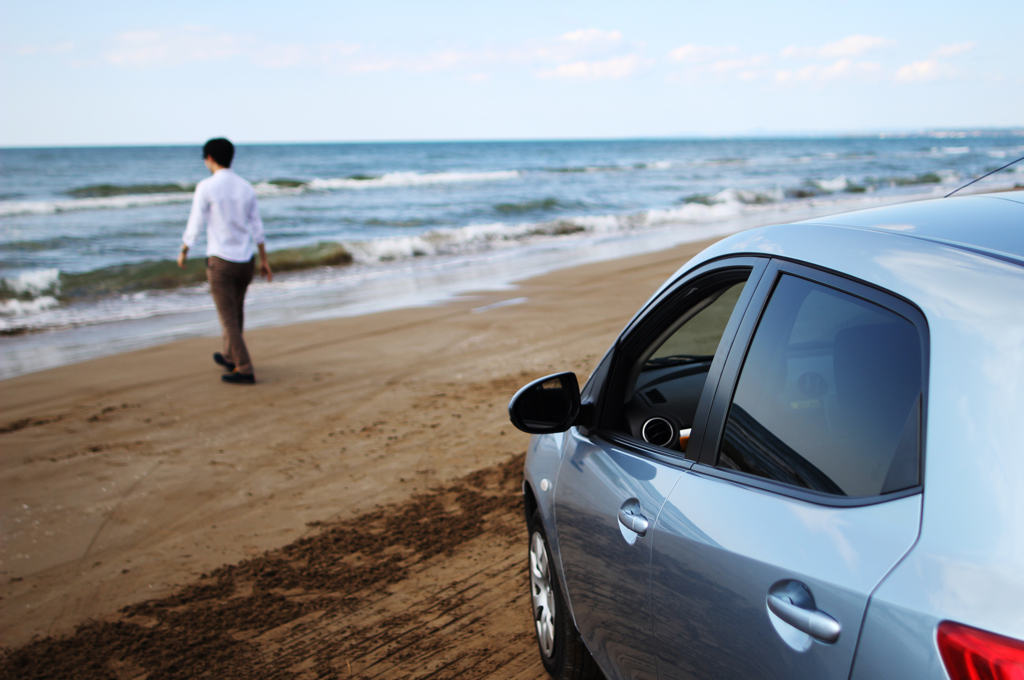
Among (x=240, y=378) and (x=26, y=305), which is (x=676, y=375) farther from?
(x=26, y=305)

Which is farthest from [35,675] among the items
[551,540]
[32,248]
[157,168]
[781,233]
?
[157,168]

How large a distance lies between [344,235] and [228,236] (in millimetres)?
13627

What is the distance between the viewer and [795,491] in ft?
4.49

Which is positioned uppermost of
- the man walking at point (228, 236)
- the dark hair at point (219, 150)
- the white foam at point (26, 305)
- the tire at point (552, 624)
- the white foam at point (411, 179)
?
the dark hair at point (219, 150)

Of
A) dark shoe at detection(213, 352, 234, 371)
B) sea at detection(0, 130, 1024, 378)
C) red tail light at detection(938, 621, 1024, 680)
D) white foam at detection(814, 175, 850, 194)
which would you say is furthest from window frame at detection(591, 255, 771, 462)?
white foam at detection(814, 175, 850, 194)

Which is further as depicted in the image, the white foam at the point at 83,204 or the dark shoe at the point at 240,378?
the white foam at the point at 83,204

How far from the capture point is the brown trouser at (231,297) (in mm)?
6797

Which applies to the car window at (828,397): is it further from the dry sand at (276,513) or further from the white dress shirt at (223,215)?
the white dress shirt at (223,215)

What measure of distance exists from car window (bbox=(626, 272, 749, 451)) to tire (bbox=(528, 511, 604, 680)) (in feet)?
2.05

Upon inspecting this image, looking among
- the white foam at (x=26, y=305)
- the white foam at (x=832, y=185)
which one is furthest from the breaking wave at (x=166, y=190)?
the white foam at (x=832, y=185)

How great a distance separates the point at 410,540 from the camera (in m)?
3.93

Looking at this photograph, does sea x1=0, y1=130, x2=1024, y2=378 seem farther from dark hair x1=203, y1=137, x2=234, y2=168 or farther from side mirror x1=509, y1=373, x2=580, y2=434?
side mirror x1=509, y1=373, x2=580, y2=434

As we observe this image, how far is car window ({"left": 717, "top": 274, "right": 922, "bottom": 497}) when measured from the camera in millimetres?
1233

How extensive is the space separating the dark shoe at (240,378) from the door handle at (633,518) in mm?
5794
